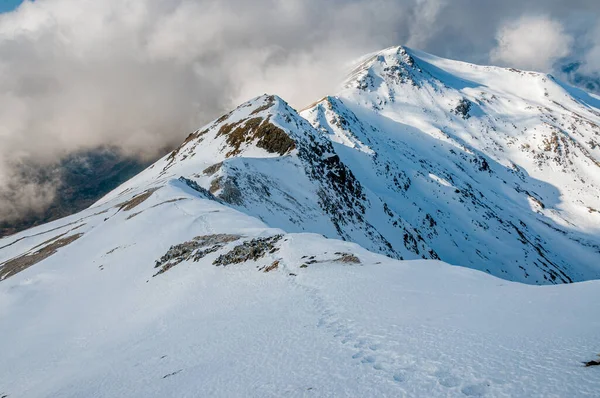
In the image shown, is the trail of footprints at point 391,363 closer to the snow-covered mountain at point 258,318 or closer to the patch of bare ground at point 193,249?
the snow-covered mountain at point 258,318

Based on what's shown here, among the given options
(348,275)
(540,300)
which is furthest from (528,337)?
(348,275)

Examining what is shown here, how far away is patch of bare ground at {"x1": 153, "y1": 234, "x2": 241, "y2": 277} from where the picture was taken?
24.8 metres

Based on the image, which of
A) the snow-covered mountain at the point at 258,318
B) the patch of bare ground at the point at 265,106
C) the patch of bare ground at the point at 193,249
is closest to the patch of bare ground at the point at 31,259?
the snow-covered mountain at the point at 258,318

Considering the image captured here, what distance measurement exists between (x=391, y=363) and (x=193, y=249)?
68.0ft

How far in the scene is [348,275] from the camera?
16578 millimetres

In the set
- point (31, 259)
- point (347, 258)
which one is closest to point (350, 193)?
point (31, 259)

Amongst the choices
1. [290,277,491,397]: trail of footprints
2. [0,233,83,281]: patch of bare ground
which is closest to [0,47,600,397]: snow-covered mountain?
[290,277,491,397]: trail of footprints

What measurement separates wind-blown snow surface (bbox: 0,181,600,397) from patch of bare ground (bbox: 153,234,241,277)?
777 mm

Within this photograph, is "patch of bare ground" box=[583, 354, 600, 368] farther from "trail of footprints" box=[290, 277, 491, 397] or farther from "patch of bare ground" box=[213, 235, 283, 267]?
"patch of bare ground" box=[213, 235, 283, 267]

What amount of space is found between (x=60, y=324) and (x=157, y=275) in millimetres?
6427

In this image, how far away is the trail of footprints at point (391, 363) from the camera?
21.9ft

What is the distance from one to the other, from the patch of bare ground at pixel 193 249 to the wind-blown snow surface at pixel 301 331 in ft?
2.55

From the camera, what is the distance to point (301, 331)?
11086 mm

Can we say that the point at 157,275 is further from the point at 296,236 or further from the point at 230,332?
the point at 230,332
